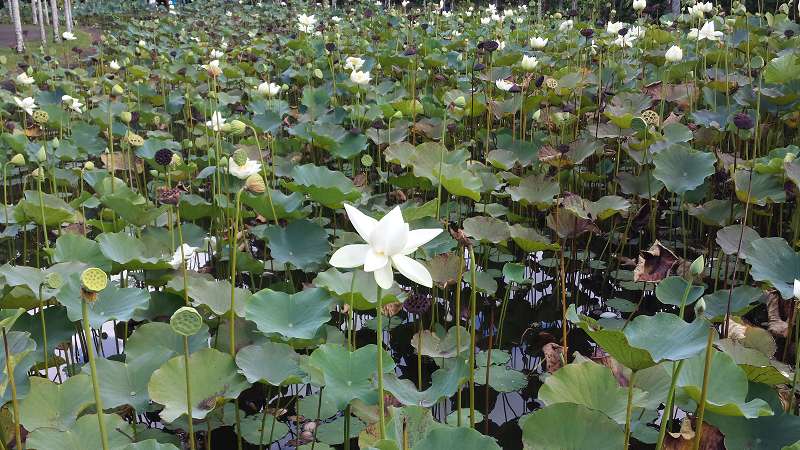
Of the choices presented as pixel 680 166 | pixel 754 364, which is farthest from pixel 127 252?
pixel 680 166

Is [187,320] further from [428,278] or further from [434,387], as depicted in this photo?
[434,387]

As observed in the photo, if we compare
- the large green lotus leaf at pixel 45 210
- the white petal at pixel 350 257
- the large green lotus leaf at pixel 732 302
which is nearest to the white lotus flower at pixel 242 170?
the large green lotus leaf at pixel 45 210

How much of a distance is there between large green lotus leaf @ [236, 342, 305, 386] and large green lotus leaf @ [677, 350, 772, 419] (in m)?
0.69

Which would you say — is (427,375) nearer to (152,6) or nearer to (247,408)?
(247,408)

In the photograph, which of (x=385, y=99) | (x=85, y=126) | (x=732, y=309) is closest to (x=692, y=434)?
(x=732, y=309)

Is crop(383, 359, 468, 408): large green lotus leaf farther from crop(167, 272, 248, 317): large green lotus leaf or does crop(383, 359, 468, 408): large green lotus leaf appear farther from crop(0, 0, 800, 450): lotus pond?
crop(167, 272, 248, 317): large green lotus leaf

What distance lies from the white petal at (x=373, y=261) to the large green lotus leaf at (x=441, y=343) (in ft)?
2.30

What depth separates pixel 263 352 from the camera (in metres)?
1.47

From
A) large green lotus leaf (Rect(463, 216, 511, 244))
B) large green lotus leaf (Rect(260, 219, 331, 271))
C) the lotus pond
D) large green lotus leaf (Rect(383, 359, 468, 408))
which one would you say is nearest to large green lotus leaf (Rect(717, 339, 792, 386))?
the lotus pond

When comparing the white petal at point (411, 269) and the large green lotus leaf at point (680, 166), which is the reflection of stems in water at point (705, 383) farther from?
the large green lotus leaf at point (680, 166)

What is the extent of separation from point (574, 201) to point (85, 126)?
2.28 m

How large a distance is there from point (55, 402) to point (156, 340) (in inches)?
10.0

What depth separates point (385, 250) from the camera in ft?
3.61

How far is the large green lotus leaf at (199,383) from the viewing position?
1.33m
